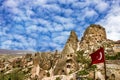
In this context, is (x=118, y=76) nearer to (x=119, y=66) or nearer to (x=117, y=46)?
(x=119, y=66)

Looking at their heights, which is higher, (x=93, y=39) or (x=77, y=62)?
(x=93, y=39)

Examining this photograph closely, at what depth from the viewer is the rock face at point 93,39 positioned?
118225mm

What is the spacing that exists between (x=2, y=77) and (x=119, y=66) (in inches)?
2870

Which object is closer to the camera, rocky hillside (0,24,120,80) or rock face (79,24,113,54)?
rocky hillside (0,24,120,80)

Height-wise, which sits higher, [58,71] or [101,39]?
[101,39]

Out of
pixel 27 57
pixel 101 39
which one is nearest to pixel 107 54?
pixel 101 39

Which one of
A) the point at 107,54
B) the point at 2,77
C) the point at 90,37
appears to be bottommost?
the point at 2,77

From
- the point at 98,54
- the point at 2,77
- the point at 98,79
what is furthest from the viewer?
the point at 2,77

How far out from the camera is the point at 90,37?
123500 mm

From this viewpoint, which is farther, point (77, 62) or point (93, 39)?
point (93, 39)

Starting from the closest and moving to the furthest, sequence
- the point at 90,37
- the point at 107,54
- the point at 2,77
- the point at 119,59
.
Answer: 1. the point at 119,59
2. the point at 107,54
3. the point at 90,37
4. the point at 2,77

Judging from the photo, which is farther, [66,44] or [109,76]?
[66,44]

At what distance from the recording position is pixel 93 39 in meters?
123

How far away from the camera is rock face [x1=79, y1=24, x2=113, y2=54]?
11822 centimetres
